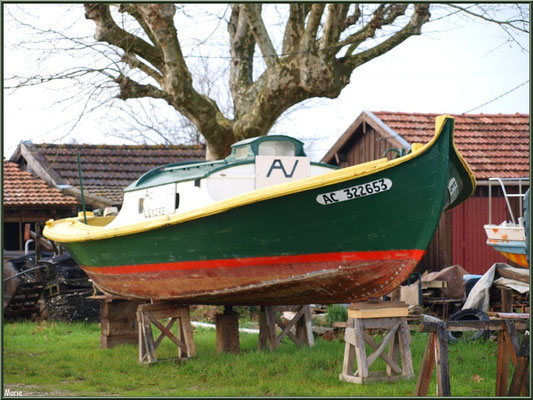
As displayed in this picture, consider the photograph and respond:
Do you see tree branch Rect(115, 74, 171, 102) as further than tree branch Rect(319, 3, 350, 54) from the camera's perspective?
Yes

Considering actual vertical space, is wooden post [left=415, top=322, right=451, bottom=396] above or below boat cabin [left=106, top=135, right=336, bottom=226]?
below

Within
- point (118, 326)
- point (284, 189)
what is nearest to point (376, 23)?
point (284, 189)

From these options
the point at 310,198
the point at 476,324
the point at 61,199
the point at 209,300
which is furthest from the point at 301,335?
the point at 61,199

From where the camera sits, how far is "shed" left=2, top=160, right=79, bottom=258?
2045cm

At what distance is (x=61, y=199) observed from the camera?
2098cm

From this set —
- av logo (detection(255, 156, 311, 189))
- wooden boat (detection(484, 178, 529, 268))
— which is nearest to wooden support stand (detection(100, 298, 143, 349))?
av logo (detection(255, 156, 311, 189))

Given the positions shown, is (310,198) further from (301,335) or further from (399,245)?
(301,335)

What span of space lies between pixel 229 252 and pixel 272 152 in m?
1.81

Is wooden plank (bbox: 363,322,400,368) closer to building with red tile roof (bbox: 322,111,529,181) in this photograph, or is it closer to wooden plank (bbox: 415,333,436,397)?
wooden plank (bbox: 415,333,436,397)

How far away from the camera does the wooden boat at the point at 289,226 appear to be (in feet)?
28.9

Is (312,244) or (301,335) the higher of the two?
(312,244)

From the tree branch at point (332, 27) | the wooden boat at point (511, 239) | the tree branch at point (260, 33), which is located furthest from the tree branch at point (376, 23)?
the wooden boat at point (511, 239)

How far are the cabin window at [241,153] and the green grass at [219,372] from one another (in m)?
2.74

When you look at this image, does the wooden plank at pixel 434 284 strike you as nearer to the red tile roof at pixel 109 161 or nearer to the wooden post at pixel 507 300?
the wooden post at pixel 507 300
